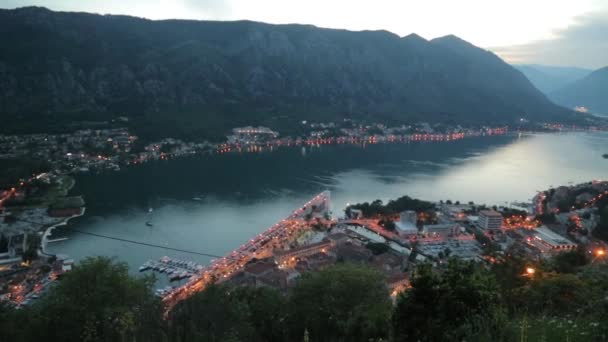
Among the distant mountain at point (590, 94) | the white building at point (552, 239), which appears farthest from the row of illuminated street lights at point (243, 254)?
the distant mountain at point (590, 94)

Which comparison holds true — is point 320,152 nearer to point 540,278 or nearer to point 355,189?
point 355,189

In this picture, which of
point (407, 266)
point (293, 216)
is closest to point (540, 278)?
point (407, 266)

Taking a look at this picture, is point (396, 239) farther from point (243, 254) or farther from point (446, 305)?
point (446, 305)

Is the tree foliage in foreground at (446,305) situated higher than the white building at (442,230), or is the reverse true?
the tree foliage in foreground at (446,305)

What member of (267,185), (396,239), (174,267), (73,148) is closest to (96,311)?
(174,267)

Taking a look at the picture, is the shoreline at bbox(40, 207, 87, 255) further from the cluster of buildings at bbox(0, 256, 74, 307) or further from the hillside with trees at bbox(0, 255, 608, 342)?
the hillside with trees at bbox(0, 255, 608, 342)

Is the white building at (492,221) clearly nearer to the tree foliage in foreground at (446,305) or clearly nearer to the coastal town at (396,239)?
the coastal town at (396,239)
